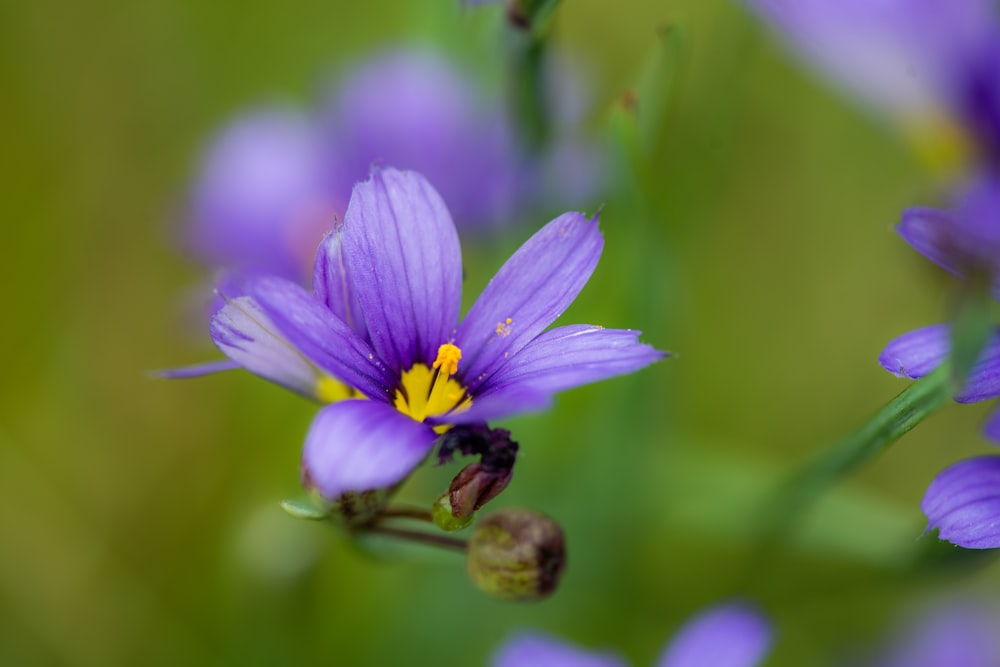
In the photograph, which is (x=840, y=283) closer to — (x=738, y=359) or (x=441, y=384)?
(x=738, y=359)

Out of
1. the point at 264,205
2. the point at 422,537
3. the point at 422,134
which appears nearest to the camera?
the point at 422,537

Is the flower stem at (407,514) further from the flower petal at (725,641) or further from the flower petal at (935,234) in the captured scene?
the flower petal at (935,234)

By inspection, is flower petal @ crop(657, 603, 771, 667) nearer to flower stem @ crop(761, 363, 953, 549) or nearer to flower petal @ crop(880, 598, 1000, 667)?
flower stem @ crop(761, 363, 953, 549)

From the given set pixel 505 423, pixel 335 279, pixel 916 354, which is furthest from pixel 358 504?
pixel 505 423

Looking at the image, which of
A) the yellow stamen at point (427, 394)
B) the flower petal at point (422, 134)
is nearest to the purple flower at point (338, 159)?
the flower petal at point (422, 134)

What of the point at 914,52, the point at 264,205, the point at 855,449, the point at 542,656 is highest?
the point at 914,52

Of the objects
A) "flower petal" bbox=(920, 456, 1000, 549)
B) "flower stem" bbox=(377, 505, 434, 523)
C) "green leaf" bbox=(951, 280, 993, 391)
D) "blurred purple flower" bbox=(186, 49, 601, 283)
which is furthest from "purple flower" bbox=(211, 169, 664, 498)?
"blurred purple flower" bbox=(186, 49, 601, 283)

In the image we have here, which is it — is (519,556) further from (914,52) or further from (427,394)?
(914,52)

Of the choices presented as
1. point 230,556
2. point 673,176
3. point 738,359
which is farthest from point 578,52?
point 230,556
